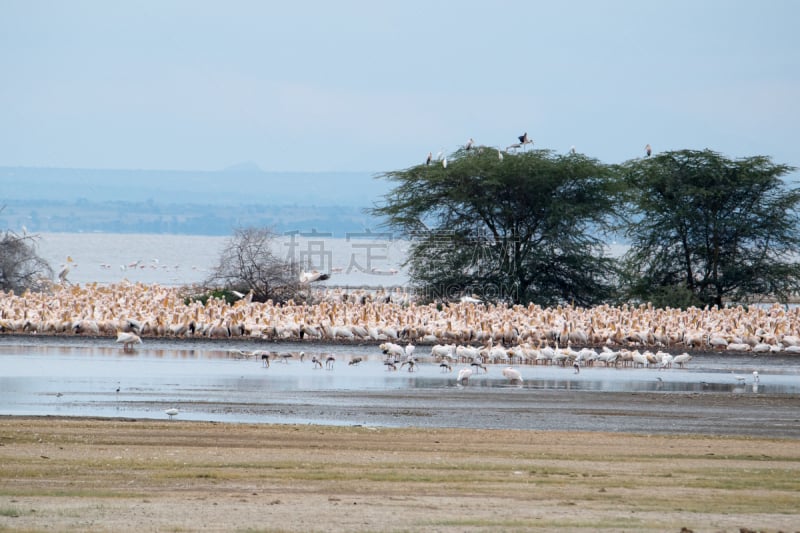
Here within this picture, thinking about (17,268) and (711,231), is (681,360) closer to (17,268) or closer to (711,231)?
(711,231)

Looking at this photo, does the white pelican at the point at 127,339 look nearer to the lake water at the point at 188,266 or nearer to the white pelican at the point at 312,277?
the white pelican at the point at 312,277

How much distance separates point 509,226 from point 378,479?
26.6 metres

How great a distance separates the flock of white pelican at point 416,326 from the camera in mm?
27562

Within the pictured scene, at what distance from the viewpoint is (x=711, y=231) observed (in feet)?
123

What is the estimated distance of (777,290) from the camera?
3700 centimetres

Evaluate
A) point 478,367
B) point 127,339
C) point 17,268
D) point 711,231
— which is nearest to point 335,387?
point 478,367

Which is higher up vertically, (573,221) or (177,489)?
(573,221)

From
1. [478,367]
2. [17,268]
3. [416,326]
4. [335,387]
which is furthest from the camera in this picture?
[17,268]

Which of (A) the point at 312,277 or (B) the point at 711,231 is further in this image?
(B) the point at 711,231

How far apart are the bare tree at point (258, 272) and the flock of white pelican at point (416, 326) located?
4810 millimetres

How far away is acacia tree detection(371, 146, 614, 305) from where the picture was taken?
3631 centimetres

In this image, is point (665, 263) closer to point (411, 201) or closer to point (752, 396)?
point (411, 201)

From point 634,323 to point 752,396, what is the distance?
9.54m

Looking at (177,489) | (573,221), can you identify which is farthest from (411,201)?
(177,489)
